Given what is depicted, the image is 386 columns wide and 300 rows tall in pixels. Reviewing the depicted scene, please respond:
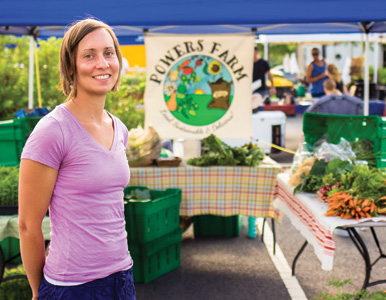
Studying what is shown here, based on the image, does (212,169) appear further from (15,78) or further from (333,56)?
(333,56)

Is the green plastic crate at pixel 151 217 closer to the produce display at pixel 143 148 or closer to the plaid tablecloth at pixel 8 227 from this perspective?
the produce display at pixel 143 148

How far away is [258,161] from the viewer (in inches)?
200

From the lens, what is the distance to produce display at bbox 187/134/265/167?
4.97 m

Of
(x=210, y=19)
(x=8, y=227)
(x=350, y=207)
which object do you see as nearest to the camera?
(x=350, y=207)

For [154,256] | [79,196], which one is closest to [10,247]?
[154,256]

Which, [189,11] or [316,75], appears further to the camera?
[316,75]

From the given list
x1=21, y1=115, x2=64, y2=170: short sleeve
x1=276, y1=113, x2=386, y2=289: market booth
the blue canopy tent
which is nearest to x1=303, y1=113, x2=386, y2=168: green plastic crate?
x1=276, y1=113, x2=386, y2=289: market booth

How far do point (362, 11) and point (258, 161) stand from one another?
1.70 meters

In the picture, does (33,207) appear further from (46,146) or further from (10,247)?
(10,247)

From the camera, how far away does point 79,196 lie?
1785 millimetres

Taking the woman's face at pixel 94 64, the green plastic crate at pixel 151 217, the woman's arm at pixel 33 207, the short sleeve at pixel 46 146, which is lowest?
the green plastic crate at pixel 151 217

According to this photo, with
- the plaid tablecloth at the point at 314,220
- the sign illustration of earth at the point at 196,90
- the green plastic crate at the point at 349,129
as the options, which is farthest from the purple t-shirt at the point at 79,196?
the sign illustration of earth at the point at 196,90

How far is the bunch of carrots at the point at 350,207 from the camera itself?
331 centimetres

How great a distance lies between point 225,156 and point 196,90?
0.85 meters
